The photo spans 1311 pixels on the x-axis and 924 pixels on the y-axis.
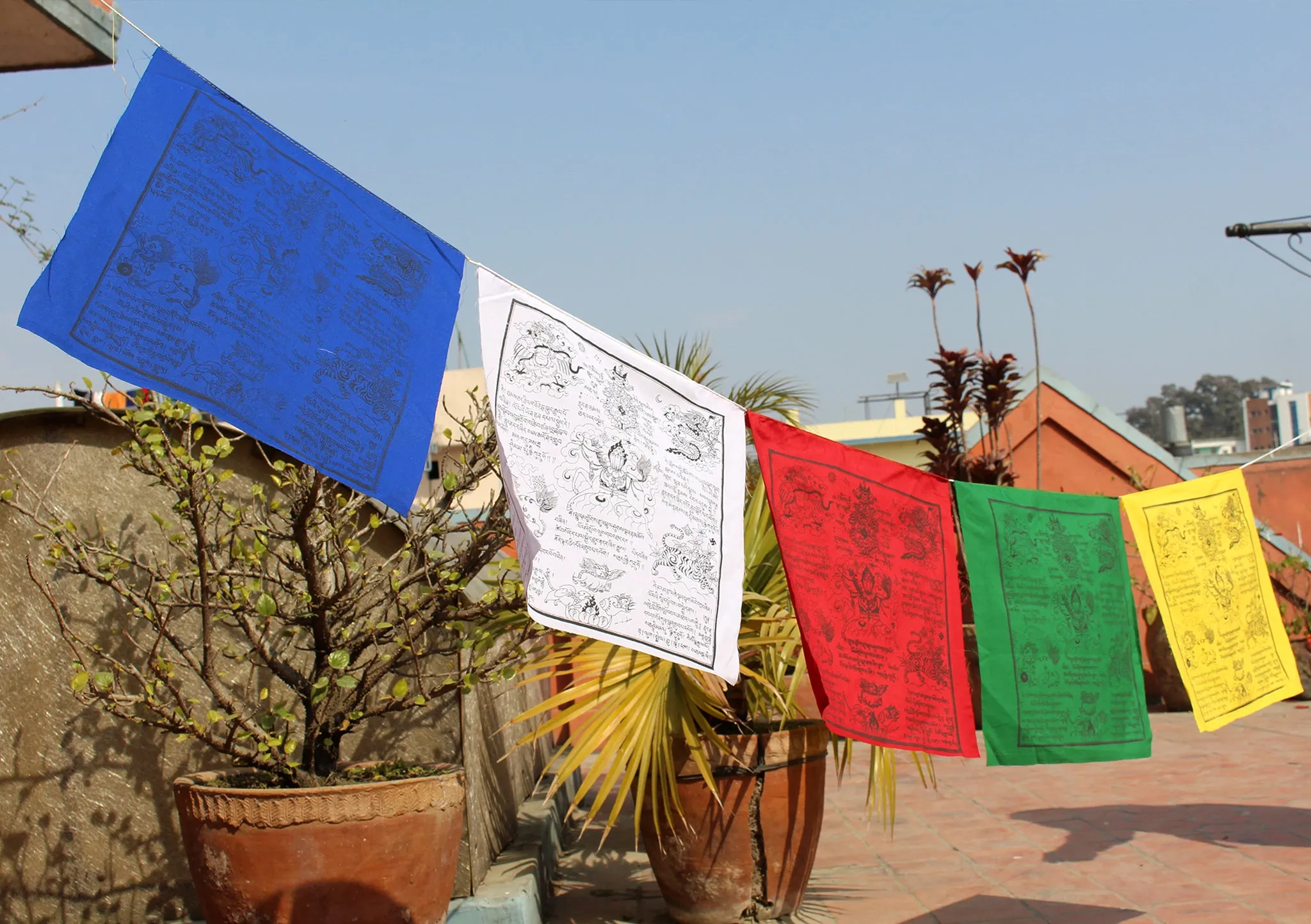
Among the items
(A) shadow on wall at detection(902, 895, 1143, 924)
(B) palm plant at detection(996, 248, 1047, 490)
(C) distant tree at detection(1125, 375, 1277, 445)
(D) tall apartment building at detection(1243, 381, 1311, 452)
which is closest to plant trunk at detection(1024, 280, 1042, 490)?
(B) palm plant at detection(996, 248, 1047, 490)

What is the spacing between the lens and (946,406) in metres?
9.80

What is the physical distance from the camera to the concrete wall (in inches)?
158

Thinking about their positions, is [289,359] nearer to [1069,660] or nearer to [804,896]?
[1069,660]

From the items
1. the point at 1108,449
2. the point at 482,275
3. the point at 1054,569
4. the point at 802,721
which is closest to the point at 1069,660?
the point at 1054,569

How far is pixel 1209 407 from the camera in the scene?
8062 centimetres

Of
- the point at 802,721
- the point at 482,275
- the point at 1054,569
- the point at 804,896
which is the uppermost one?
the point at 482,275

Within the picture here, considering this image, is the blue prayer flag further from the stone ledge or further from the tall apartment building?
the tall apartment building

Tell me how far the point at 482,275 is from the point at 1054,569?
7.39ft

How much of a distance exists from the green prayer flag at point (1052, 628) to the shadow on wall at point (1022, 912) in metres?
0.93

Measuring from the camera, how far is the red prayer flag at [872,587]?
3275mm

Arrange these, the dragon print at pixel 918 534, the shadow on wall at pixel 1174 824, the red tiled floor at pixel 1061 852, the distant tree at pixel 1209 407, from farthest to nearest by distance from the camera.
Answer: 1. the distant tree at pixel 1209 407
2. the shadow on wall at pixel 1174 824
3. the red tiled floor at pixel 1061 852
4. the dragon print at pixel 918 534

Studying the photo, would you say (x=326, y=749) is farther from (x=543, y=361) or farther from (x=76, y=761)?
(x=543, y=361)

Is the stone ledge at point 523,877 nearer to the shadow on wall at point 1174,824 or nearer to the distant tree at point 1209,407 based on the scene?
the shadow on wall at point 1174,824

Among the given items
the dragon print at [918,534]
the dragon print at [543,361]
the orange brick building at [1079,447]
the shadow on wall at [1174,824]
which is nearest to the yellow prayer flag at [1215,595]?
the dragon print at [918,534]
